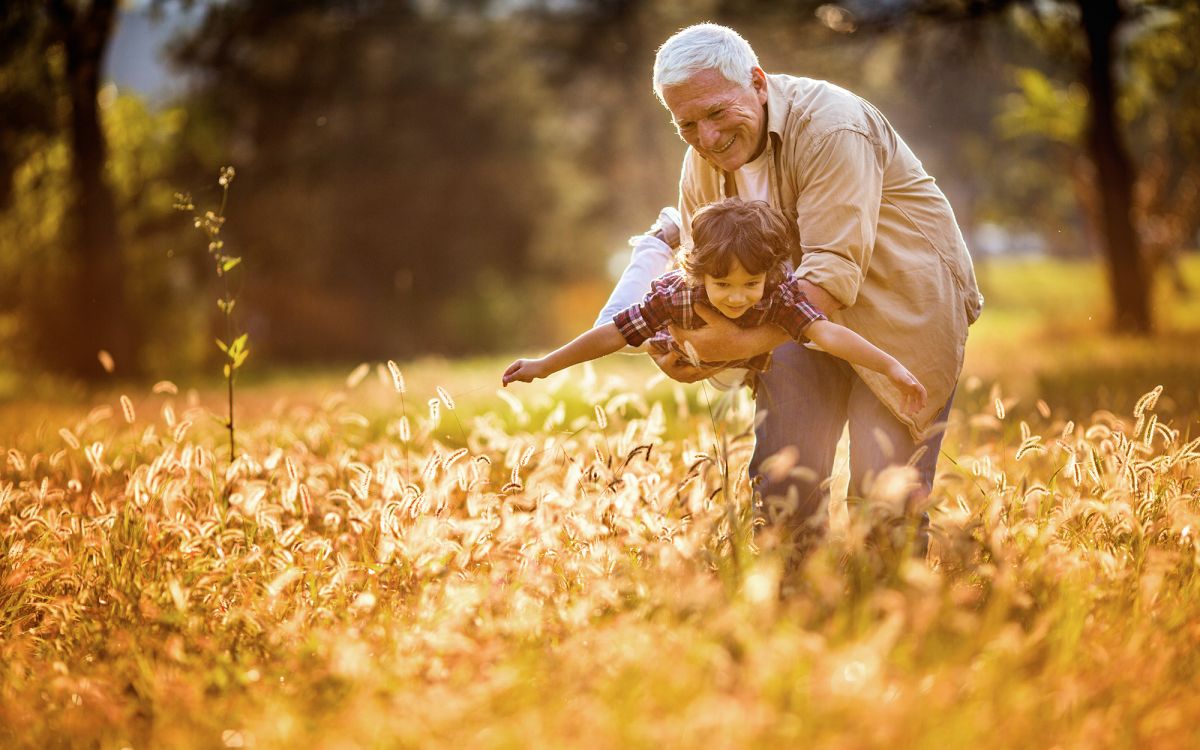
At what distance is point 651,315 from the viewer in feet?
13.4

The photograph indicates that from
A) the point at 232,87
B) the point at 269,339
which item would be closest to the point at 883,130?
the point at 232,87

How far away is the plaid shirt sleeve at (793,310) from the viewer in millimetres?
3779

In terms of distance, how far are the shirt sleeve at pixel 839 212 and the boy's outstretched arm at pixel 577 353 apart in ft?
2.30

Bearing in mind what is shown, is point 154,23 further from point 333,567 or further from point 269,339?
point 269,339

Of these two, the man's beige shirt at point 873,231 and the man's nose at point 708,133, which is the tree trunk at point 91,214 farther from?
the man's beige shirt at point 873,231

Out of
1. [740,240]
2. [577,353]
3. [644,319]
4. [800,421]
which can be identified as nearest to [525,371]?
[577,353]

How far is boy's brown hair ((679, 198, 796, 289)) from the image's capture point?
12.4 ft

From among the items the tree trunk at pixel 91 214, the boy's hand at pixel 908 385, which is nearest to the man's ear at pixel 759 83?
the boy's hand at pixel 908 385

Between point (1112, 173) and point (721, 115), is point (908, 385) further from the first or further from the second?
point (1112, 173)

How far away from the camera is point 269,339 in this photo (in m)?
26.1

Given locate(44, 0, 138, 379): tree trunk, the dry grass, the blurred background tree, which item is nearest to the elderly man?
the dry grass

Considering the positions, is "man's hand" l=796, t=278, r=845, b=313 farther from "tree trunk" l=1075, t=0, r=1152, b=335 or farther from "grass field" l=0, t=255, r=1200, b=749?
"tree trunk" l=1075, t=0, r=1152, b=335

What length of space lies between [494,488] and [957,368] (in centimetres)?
218

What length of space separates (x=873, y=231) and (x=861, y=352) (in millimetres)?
443
